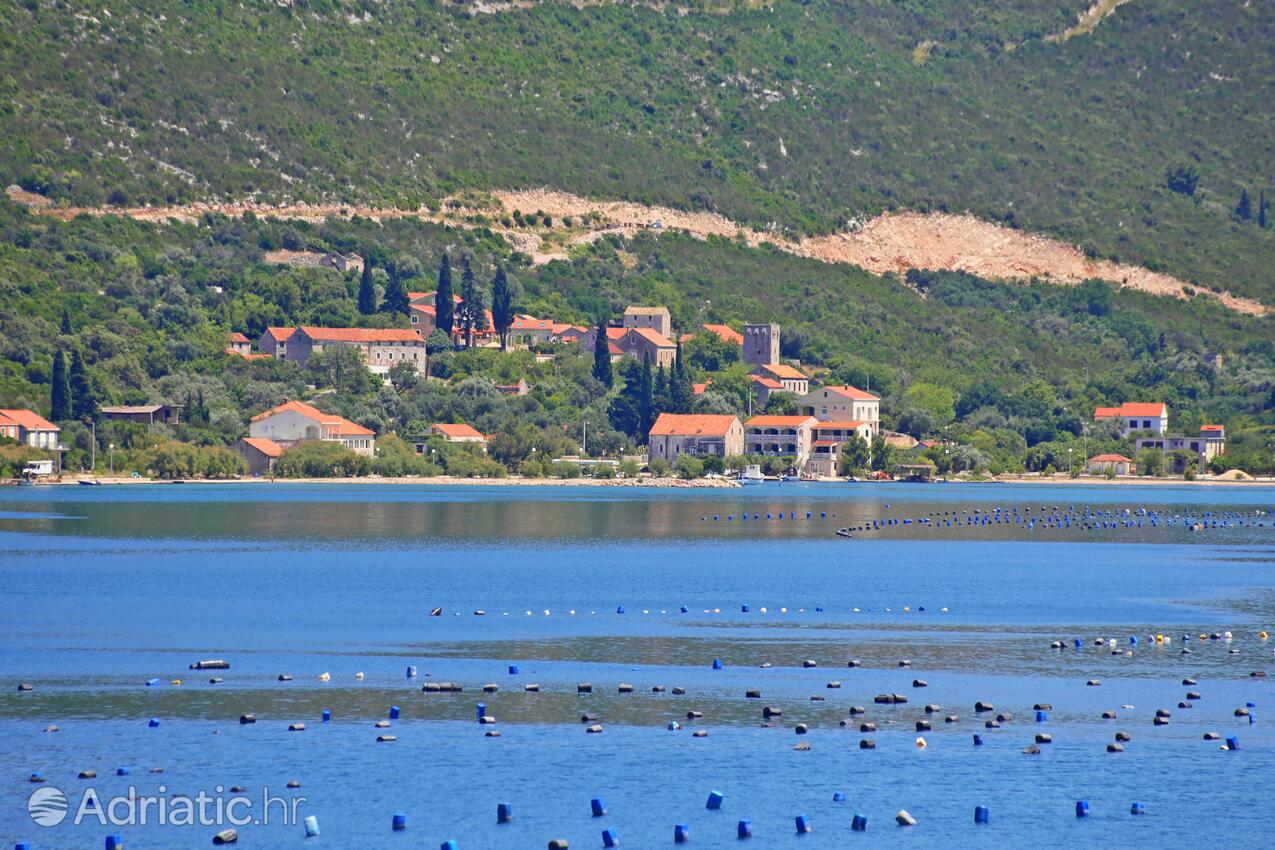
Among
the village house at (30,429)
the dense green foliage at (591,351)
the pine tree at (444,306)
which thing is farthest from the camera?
the pine tree at (444,306)

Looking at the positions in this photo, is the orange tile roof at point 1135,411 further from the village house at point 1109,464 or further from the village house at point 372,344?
the village house at point 372,344

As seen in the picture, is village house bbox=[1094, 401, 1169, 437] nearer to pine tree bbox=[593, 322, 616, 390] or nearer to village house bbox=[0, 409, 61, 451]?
pine tree bbox=[593, 322, 616, 390]

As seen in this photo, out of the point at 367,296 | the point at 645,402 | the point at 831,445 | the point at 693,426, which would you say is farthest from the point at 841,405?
the point at 367,296

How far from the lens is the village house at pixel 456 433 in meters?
126

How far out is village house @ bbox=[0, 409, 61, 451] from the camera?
109569 mm

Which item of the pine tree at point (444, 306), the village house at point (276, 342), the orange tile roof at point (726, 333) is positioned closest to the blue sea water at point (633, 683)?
the village house at point (276, 342)

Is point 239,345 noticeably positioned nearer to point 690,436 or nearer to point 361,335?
point 361,335

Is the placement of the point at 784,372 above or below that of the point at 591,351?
below

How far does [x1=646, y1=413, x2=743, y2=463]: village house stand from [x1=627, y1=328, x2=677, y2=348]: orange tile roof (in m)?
18.7

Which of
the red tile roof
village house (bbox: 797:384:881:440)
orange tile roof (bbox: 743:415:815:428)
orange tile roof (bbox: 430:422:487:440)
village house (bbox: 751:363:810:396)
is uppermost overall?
the red tile roof

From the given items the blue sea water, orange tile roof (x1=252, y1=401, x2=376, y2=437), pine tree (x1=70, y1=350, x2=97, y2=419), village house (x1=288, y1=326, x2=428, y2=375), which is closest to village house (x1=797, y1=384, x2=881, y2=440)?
village house (x1=288, y1=326, x2=428, y2=375)

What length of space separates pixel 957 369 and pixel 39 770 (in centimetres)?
13853

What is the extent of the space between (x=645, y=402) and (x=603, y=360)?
8.42 m

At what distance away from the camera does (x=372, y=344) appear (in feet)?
456
